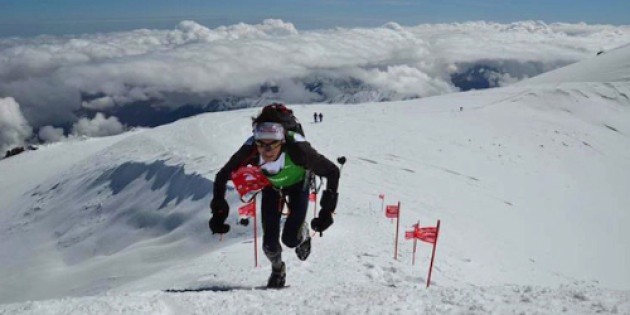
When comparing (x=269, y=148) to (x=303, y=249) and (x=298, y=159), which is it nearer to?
(x=298, y=159)

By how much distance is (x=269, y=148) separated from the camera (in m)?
6.20

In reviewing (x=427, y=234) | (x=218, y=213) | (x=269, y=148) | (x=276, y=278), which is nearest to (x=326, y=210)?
(x=269, y=148)

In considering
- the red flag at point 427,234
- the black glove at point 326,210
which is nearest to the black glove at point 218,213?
the black glove at point 326,210

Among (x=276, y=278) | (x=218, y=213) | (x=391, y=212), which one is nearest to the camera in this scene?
(x=218, y=213)

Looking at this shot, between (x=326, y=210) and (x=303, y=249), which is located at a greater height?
(x=326, y=210)

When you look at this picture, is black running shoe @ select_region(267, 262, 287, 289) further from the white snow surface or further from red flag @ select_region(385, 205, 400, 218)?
red flag @ select_region(385, 205, 400, 218)

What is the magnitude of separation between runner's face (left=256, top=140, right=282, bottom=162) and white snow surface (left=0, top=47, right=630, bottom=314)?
1.88 metres

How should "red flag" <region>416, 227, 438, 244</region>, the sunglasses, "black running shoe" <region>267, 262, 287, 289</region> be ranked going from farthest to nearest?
"red flag" <region>416, 227, 438, 244</region> < "black running shoe" <region>267, 262, 287, 289</region> < the sunglasses

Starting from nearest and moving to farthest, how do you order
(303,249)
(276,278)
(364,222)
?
(303,249)
(276,278)
(364,222)

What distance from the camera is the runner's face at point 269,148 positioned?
6.18 metres

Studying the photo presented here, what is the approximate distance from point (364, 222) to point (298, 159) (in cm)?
1023

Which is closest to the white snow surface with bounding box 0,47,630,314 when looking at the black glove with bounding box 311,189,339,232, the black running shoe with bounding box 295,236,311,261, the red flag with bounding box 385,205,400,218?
the black running shoe with bounding box 295,236,311,261

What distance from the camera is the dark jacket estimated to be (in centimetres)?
634

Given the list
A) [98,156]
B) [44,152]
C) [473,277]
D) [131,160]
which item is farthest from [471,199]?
[44,152]
